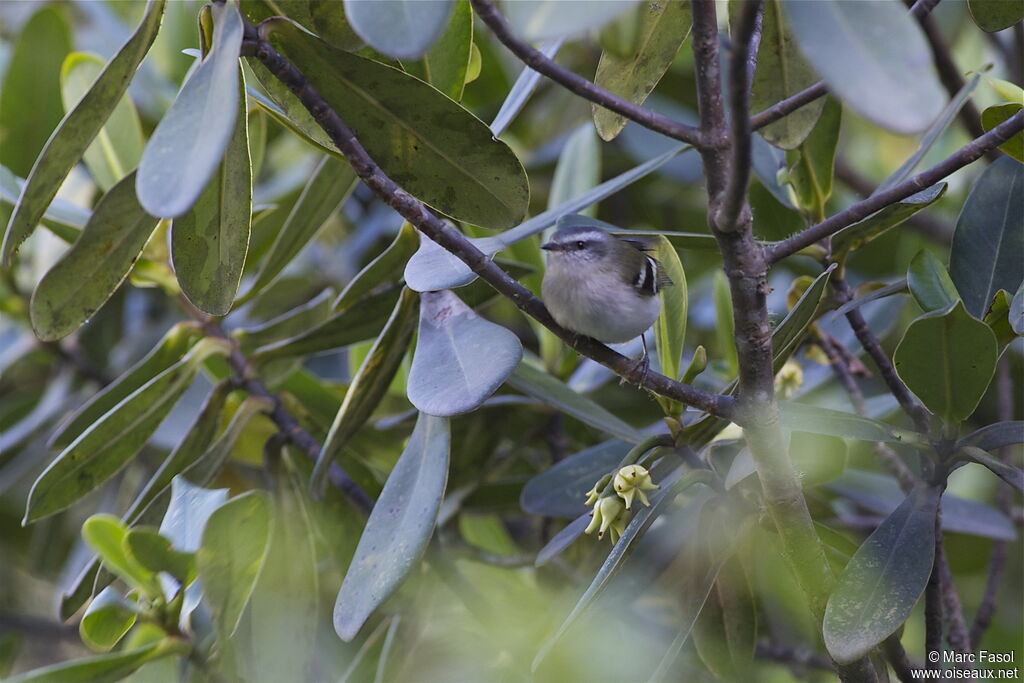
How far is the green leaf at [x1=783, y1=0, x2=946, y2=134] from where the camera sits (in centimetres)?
82

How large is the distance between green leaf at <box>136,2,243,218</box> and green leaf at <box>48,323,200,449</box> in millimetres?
1023

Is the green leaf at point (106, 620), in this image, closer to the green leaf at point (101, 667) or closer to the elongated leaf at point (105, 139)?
the green leaf at point (101, 667)

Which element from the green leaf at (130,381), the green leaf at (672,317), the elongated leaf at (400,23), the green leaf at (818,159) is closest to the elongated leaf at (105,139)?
the green leaf at (130,381)

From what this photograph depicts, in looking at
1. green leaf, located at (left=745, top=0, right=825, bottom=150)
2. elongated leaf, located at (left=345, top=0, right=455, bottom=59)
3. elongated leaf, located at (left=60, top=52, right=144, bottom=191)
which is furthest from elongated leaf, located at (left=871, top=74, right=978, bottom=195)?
elongated leaf, located at (left=60, top=52, right=144, bottom=191)

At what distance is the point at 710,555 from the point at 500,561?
0.56 m

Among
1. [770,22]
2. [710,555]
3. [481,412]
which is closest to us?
[770,22]

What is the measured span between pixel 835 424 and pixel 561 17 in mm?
765

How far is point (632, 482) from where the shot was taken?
1377 millimetres

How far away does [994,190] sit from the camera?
1.59m

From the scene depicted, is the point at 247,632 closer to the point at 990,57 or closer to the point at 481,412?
the point at 481,412

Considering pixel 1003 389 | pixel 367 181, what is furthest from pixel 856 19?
pixel 1003 389

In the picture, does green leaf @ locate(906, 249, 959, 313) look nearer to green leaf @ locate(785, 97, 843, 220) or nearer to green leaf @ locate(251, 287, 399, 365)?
green leaf @ locate(785, 97, 843, 220)

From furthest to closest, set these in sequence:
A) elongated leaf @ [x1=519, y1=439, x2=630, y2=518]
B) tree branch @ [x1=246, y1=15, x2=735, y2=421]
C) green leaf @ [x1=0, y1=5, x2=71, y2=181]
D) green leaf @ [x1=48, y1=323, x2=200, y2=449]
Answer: green leaf @ [x1=0, y1=5, x2=71, y2=181] → green leaf @ [x1=48, y1=323, x2=200, y2=449] → elongated leaf @ [x1=519, y1=439, x2=630, y2=518] → tree branch @ [x1=246, y1=15, x2=735, y2=421]

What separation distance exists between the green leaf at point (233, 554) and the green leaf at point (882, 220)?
971mm
